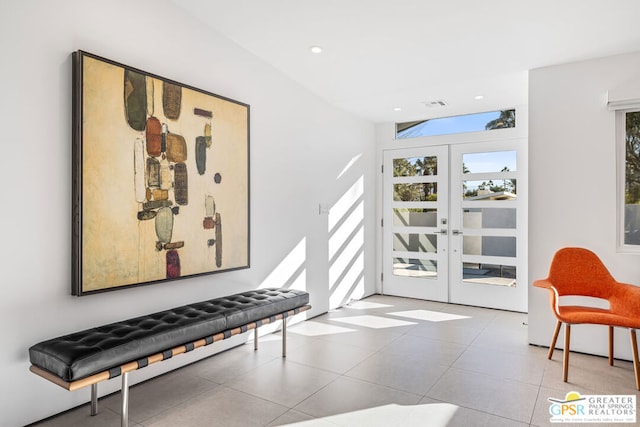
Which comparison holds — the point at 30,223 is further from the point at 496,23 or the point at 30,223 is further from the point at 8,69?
the point at 496,23

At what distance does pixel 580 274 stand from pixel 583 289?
0.45ft

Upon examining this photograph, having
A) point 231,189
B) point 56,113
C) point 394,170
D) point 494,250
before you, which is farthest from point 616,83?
point 56,113

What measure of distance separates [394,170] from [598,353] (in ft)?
11.2

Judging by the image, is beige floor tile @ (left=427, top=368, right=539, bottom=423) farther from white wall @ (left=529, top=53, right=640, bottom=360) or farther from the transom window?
the transom window

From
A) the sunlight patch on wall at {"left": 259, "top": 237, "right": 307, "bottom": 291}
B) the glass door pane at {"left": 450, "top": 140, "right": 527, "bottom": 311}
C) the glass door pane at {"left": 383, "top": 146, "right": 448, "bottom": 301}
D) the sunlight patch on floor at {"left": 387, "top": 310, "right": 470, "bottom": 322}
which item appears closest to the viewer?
the sunlight patch on wall at {"left": 259, "top": 237, "right": 307, "bottom": 291}

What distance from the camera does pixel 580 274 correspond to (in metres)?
3.44

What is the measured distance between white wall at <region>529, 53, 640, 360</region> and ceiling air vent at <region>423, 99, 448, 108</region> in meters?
1.21

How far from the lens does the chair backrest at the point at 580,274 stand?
133 inches

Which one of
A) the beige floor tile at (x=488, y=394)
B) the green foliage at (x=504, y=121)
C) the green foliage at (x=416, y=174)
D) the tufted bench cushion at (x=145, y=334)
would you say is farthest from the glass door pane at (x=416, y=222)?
the tufted bench cushion at (x=145, y=334)

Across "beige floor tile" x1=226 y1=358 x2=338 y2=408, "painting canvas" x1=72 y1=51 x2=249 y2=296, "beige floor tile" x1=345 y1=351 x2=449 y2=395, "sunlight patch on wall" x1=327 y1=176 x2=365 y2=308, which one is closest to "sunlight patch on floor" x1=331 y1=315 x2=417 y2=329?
"sunlight patch on wall" x1=327 y1=176 x2=365 y2=308

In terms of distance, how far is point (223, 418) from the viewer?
2.40 m

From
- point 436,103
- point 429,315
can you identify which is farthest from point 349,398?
point 436,103

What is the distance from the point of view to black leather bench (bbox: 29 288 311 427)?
1.97 meters

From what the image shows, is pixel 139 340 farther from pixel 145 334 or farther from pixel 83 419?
pixel 83 419
